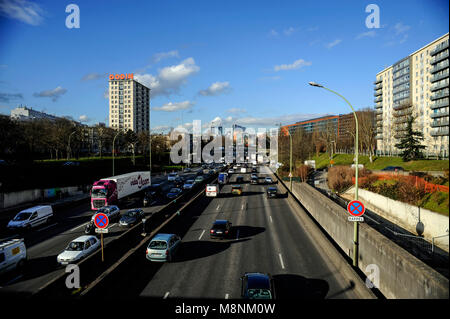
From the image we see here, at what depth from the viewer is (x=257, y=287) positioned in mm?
10375

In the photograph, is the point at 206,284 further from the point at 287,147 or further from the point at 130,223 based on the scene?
the point at 287,147

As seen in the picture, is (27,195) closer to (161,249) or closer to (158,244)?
(158,244)

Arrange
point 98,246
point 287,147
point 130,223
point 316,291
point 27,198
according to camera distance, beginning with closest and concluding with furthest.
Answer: point 316,291 < point 98,246 < point 130,223 < point 27,198 < point 287,147

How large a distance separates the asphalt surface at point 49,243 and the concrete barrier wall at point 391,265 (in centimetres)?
1496

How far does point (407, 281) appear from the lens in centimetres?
957

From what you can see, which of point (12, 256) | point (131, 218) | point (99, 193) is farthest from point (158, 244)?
point (99, 193)

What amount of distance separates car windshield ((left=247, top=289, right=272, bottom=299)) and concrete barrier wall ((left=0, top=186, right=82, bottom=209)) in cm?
3370

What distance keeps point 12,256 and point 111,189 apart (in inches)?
656

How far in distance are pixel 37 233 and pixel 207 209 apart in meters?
16.0

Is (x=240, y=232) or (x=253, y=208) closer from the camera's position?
(x=240, y=232)

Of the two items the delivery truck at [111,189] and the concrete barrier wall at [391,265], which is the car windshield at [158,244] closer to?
the concrete barrier wall at [391,265]

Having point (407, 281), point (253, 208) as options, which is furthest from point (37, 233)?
point (407, 281)

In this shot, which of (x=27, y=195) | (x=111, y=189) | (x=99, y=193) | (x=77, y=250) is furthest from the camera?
(x=27, y=195)

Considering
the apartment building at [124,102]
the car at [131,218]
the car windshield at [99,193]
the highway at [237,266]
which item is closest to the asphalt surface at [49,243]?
the car at [131,218]
